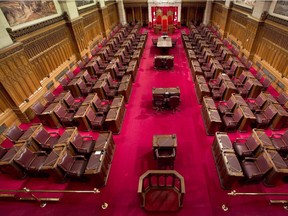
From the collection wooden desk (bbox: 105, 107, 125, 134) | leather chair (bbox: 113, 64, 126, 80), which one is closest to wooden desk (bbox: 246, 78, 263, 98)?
wooden desk (bbox: 105, 107, 125, 134)

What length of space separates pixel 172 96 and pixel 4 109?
6.47m

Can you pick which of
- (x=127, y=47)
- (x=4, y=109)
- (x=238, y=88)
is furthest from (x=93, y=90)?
(x=238, y=88)

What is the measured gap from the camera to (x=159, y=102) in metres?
7.51

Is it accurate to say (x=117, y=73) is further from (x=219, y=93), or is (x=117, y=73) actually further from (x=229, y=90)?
(x=229, y=90)

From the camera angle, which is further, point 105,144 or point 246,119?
point 246,119

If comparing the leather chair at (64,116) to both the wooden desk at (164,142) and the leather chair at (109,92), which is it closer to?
the leather chair at (109,92)

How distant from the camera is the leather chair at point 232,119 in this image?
20.6 ft

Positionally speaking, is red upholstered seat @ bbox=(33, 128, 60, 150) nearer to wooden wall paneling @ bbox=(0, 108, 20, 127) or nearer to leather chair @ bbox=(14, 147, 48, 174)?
leather chair @ bbox=(14, 147, 48, 174)

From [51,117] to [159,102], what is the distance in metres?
4.29

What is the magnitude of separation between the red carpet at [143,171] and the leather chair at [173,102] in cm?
28

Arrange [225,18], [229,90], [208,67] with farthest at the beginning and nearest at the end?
[225,18] < [208,67] < [229,90]

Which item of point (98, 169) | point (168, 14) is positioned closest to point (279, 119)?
point (98, 169)

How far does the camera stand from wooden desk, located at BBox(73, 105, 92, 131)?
6484 mm

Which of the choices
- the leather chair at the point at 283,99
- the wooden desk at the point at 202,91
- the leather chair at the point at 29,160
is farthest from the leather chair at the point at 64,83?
the leather chair at the point at 283,99
